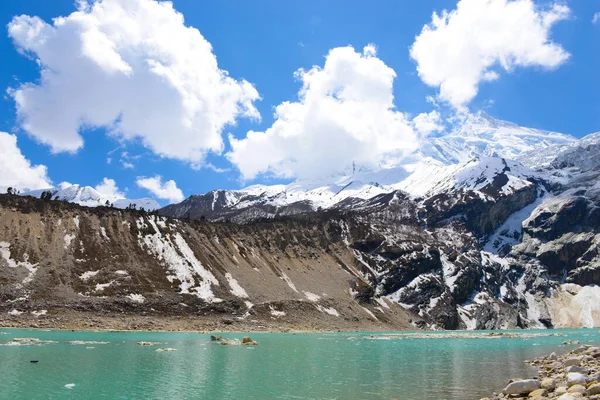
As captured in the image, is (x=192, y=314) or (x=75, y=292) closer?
(x=75, y=292)

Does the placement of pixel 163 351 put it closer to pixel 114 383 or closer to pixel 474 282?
pixel 114 383

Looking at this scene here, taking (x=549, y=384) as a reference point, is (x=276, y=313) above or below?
below

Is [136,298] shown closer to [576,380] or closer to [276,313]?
[276,313]

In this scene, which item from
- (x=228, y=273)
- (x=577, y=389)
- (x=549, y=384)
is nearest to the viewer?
(x=577, y=389)

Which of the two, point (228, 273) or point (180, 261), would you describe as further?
point (228, 273)

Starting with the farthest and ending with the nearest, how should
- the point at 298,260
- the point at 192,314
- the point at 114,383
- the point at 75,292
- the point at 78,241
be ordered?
the point at 298,260, the point at 78,241, the point at 192,314, the point at 75,292, the point at 114,383

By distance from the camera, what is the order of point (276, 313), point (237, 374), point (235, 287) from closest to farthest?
point (237, 374) → point (276, 313) → point (235, 287)

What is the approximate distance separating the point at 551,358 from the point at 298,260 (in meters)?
121

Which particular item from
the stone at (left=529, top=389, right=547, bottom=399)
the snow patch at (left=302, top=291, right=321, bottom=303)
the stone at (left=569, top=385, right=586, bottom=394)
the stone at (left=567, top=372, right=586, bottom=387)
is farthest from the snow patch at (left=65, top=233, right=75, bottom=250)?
the stone at (left=569, top=385, right=586, bottom=394)

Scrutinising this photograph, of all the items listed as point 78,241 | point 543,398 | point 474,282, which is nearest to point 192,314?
point 78,241

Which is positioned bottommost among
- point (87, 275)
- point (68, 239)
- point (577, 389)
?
point (577, 389)

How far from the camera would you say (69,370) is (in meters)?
37.2

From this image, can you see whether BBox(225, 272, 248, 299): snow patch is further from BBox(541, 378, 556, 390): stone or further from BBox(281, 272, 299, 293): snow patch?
BBox(541, 378, 556, 390): stone

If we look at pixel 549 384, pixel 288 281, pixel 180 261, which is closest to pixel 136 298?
pixel 180 261
